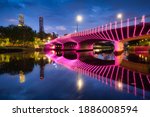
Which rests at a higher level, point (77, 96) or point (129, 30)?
point (129, 30)

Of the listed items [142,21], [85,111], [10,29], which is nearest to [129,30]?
[142,21]

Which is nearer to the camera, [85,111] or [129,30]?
[85,111]

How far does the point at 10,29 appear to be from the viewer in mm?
105062

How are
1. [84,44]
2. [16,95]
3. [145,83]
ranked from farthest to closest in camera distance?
[84,44] < [145,83] < [16,95]

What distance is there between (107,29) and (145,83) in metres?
→ 39.4

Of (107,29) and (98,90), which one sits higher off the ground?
(107,29)

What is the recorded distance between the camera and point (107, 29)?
52.6 meters

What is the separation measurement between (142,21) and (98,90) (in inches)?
1324

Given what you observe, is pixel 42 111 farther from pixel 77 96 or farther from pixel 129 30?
pixel 129 30

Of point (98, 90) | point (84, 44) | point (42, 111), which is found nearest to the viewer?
point (42, 111)

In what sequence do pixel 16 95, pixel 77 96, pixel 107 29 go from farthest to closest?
1. pixel 107 29
2. pixel 16 95
3. pixel 77 96

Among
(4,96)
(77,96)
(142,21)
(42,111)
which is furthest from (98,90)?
(142,21)

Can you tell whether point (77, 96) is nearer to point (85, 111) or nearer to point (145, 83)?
point (85, 111)

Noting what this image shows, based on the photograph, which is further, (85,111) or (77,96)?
(77,96)
